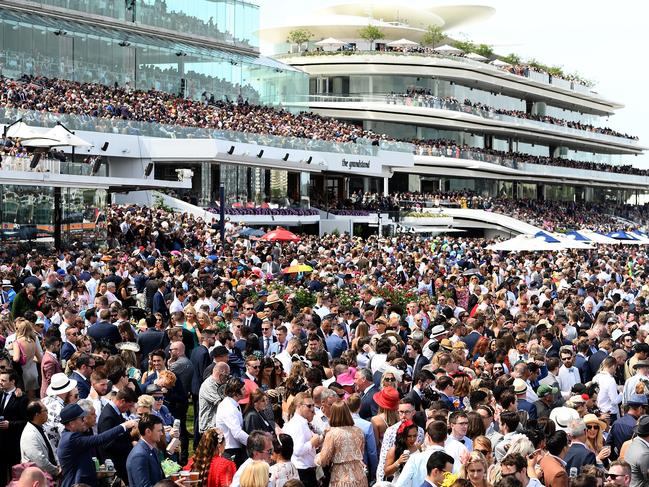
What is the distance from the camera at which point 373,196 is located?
6109 centimetres

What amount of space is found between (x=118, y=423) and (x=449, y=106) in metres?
70.1

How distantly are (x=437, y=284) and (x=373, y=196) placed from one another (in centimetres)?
3673

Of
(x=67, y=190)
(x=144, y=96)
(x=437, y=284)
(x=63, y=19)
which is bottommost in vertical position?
(x=437, y=284)

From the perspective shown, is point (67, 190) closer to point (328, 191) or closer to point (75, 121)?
point (75, 121)

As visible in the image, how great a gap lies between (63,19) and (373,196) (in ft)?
62.5

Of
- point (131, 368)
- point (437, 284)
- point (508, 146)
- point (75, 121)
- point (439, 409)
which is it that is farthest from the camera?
point (508, 146)

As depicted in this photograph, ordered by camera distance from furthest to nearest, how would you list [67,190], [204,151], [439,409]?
1. [204,151]
2. [67,190]
3. [439,409]

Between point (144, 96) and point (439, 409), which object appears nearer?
point (439, 409)

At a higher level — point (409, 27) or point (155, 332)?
point (409, 27)

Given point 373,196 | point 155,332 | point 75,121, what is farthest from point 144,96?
point 155,332

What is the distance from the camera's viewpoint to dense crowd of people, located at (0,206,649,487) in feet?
29.2

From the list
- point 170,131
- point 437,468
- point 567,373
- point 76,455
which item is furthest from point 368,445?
point 170,131

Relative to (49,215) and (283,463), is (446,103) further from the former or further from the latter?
(283,463)

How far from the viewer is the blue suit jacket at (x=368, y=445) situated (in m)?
10.1
